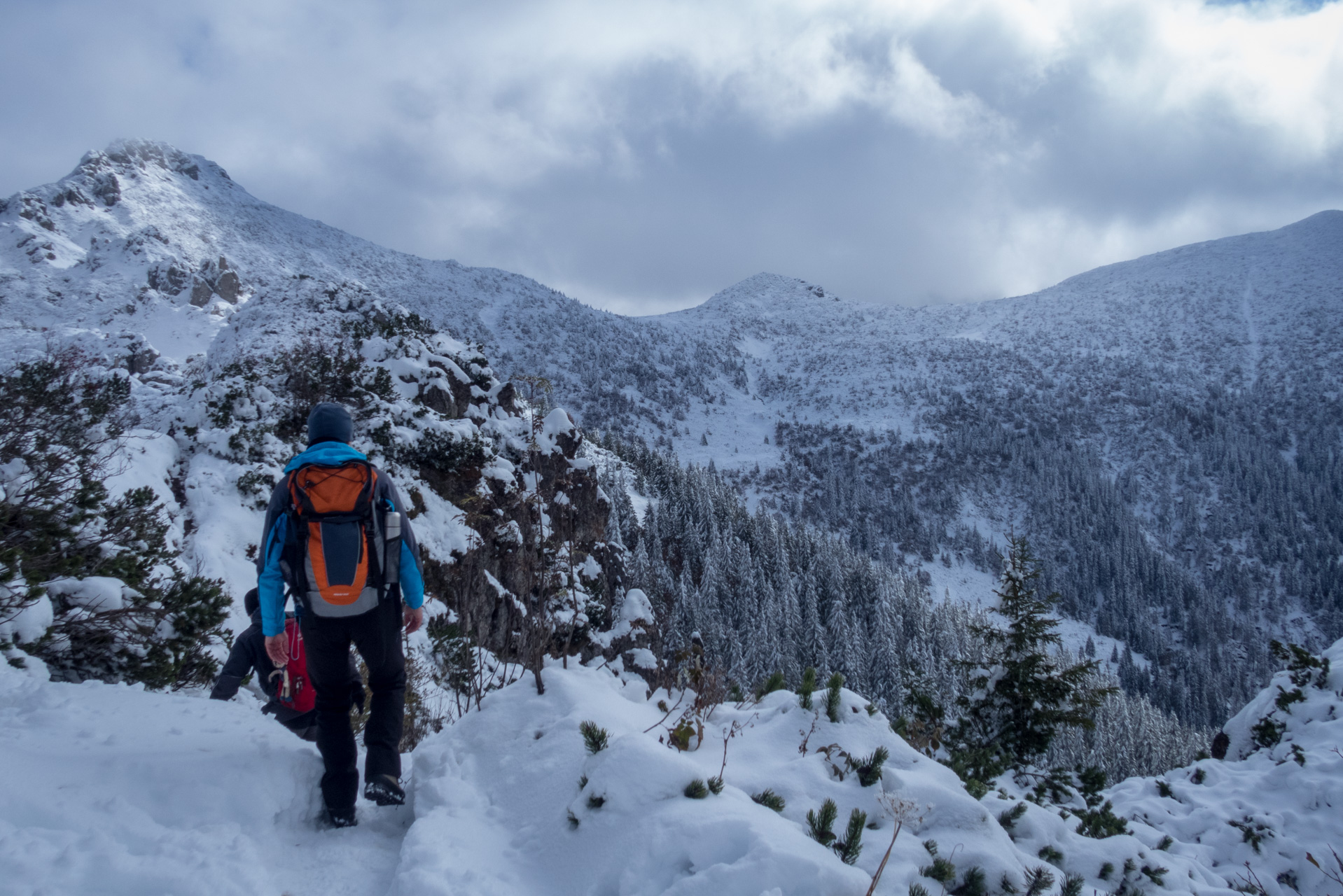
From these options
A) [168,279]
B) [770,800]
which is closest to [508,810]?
[770,800]

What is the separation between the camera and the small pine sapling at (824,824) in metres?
2.90

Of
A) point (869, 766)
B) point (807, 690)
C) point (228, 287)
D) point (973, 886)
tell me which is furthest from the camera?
point (228, 287)

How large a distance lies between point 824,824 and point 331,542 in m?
3.09

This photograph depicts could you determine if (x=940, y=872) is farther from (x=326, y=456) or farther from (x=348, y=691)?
(x=326, y=456)

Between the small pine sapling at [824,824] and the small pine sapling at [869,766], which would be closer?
the small pine sapling at [824,824]

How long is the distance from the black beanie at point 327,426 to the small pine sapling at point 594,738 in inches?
89.5

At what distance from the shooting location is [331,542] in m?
3.11

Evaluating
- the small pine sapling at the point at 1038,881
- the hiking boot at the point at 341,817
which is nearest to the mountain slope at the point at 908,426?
the hiking boot at the point at 341,817

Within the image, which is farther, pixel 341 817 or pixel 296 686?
pixel 296 686

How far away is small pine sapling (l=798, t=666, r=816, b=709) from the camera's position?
4477 mm

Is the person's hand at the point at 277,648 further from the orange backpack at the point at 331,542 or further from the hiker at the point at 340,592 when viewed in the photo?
the orange backpack at the point at 331,542

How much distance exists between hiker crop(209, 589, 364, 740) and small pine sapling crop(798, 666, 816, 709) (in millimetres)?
3191

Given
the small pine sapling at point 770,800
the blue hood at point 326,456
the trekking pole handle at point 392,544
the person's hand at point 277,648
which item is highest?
the blue hood at point 326,456

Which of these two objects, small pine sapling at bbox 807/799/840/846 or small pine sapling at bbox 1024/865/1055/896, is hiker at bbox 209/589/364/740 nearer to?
small pine sapling at bbox 807/799/840/846
